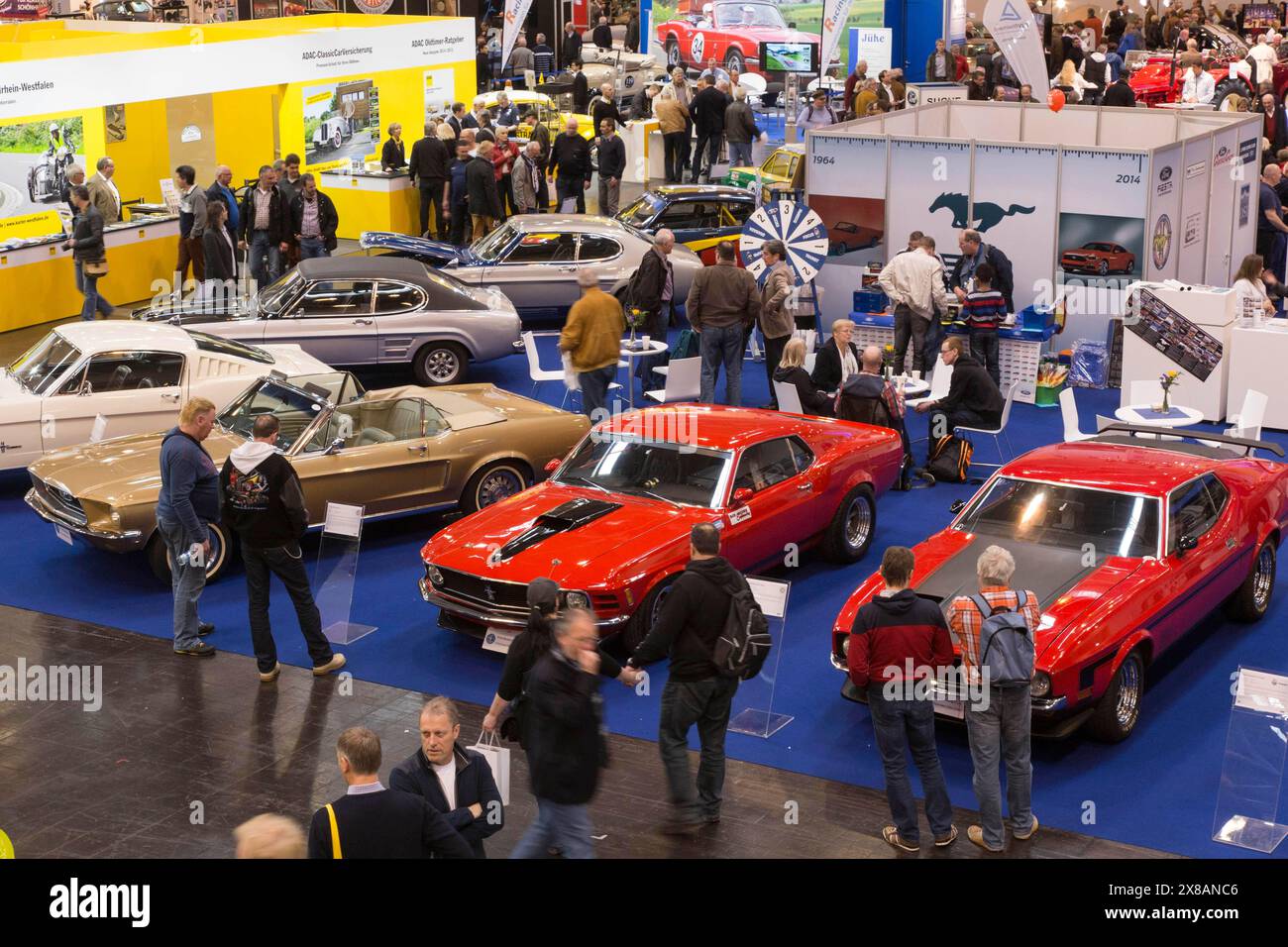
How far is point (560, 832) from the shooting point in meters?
6.77

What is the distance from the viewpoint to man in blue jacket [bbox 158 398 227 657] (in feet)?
33.4

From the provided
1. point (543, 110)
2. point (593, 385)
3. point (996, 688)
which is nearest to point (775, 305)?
point (593, 385)

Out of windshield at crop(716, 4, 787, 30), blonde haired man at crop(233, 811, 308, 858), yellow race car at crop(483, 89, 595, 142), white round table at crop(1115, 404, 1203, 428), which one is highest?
windshield at crop(716, 4, 787, 30)

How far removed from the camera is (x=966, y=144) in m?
17.7

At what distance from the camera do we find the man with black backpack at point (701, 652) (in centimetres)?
789

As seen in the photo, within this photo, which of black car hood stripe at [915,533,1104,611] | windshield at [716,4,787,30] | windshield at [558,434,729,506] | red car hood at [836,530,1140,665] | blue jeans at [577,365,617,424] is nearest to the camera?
red car hood at [836,530,1140,665]

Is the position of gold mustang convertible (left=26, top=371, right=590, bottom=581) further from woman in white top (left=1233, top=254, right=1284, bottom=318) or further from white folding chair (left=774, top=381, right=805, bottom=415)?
woman in white top (left=1233, top=254, right=1284, bottom=318)

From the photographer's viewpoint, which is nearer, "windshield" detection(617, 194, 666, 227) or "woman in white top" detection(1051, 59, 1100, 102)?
"windshield" detection(617, 194, 666, 227)

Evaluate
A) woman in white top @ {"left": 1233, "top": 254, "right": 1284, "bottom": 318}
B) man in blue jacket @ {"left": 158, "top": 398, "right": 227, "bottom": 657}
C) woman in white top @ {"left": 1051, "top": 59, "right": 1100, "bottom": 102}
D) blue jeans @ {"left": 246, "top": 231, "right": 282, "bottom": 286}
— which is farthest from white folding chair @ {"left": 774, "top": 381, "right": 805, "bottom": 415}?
woman in white top @ {"left": 1051, "top": 59, "right": 1100, "bottom": 102}

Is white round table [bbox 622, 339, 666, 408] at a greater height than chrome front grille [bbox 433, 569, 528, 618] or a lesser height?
greater

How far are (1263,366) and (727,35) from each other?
2515 cm

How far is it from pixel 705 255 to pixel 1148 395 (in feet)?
25.4

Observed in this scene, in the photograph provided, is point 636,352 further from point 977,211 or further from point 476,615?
point 476,615

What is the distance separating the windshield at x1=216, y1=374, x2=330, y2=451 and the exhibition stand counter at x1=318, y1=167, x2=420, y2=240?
442 inches
